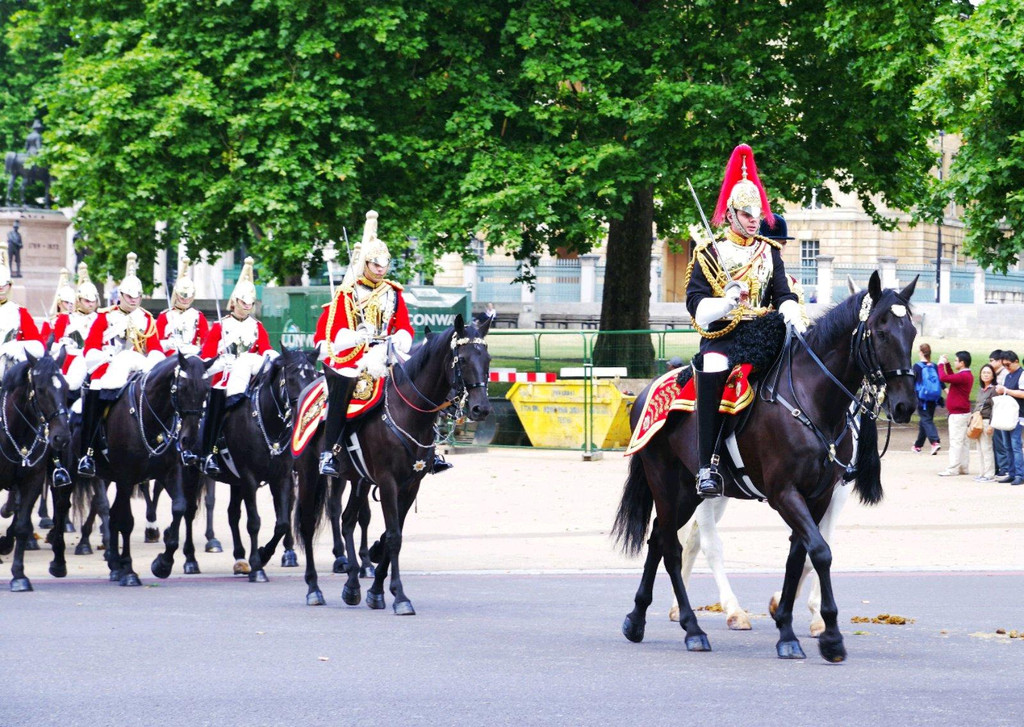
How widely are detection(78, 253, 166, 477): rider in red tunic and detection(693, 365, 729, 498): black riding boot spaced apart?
21.3 ft

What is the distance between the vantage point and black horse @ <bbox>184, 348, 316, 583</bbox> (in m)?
14.8

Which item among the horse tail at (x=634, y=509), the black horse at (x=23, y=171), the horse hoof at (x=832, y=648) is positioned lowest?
the horse hoof at (x=832, y=648)

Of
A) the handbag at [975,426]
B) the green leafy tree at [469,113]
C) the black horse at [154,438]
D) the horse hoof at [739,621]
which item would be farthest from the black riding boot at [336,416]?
the green leafy tree at [469,113]

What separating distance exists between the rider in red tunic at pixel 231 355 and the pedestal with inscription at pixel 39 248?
19.4 metres

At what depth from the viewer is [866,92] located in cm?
3020

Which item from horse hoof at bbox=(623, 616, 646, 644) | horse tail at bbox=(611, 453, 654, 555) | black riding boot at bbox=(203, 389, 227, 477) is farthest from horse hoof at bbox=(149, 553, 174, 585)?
horse hoof at bbox=(623, 616, 646, 644)

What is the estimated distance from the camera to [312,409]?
43.7ft

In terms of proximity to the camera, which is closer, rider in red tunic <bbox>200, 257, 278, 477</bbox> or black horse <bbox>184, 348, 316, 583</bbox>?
black horse <bbox>184, 348, 316, 583</bbox>

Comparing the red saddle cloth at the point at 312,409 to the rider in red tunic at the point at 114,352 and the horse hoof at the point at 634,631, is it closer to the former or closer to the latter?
the rider in red tunic at the point at 114,352

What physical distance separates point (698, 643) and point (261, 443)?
20.6ft

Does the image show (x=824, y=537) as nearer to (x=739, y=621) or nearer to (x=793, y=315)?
(x=739, y=621)

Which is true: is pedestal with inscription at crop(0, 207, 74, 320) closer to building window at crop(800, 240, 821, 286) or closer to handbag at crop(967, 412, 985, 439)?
handbag at crop(967, 412, 985, 439)

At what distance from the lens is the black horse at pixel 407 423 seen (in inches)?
464

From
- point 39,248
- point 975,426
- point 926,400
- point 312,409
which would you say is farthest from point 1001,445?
point 39,248
